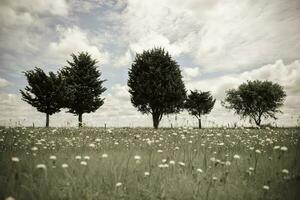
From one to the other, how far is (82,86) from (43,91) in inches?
232

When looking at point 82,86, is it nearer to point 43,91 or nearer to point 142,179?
point 43,91

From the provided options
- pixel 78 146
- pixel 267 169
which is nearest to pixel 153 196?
pixel 267 169

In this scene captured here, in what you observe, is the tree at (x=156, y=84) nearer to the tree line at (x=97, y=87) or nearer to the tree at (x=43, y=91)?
the tree line at (x=97, y=87)

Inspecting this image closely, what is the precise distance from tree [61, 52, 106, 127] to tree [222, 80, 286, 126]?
114ft

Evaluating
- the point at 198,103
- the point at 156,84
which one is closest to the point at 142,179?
the point at 156,84

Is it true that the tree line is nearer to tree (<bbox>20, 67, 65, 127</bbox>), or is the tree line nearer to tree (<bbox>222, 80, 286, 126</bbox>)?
A: tree (<bbox>20, 67, 65, 127</bbox>)

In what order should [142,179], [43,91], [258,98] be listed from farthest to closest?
1. [258,98]
2. [43,91]
3. [142,179]

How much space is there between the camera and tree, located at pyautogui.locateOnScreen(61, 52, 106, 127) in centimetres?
3706

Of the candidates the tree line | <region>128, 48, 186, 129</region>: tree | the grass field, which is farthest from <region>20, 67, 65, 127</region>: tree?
the grass field

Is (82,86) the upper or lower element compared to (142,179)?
upper

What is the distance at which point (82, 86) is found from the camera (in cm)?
3778

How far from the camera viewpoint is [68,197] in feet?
14.0

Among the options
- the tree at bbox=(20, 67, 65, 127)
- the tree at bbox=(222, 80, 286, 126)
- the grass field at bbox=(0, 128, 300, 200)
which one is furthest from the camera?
the tree at bbox=(222, 80, 286, 126)

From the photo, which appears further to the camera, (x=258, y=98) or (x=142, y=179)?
(x=258, y=98)
